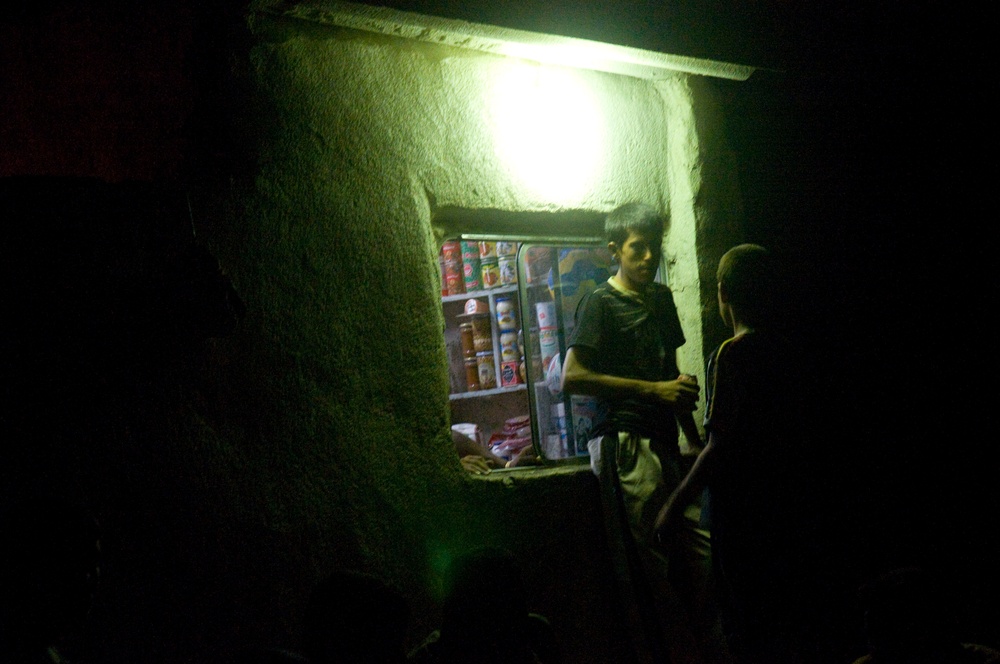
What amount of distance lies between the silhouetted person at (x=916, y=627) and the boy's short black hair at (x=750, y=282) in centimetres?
101

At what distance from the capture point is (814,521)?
229 centimetres

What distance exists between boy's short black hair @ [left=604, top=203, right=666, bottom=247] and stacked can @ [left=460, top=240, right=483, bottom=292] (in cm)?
171

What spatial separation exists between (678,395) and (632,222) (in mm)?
890

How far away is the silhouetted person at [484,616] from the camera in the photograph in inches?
74.2

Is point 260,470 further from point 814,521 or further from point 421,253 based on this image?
point 814,521

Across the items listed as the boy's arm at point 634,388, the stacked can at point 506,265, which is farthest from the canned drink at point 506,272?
the boy's arm at point 634,388

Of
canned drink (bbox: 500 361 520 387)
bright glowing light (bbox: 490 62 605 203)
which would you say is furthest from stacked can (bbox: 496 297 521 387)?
bright glowing light (bbox: 490 62 605 203)

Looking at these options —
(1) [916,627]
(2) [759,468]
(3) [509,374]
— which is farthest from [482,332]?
(1) [916,627]

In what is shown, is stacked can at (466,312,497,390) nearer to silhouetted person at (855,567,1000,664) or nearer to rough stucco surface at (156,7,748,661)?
rough stucco surface at (156,7,748,661)

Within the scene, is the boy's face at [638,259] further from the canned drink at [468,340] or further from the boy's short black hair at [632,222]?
the canned drink at [468,340]

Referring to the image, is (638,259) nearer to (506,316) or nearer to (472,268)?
(506,316)

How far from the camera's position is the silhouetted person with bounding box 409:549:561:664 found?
1.89m

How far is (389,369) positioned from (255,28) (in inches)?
65.3

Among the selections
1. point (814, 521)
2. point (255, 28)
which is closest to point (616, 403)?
point (814, 521)
